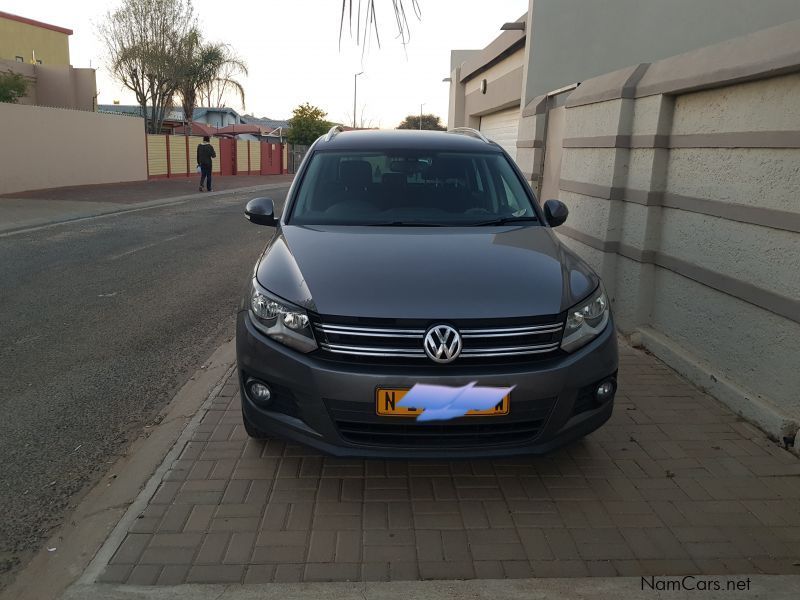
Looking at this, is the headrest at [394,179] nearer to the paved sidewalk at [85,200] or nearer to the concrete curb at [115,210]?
the concrete curb at [115,210]

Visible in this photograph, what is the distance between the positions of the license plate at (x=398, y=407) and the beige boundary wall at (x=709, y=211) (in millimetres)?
1951

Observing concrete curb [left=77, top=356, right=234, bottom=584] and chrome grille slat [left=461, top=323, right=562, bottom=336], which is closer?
concrete curb [left=77, top=356, right=234, bottom=584]

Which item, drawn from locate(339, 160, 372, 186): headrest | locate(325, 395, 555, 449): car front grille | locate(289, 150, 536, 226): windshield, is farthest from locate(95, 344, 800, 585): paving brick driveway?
locate(339, 160, 372, 186): headrest

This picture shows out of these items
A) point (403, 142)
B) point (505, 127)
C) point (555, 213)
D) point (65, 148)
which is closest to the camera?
point (555, 213)

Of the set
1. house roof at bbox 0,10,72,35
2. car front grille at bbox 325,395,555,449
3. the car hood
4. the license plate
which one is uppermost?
house roof at bbox 0,10,72,35

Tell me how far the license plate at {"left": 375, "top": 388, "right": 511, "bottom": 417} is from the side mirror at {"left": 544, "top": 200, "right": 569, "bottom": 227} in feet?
6.24

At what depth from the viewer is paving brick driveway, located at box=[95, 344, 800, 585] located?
280cm

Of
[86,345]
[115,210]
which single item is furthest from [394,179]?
[115,210]

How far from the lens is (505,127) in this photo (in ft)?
49.6

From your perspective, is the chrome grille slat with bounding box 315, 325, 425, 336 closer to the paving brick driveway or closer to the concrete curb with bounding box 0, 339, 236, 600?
the paving brick driveway

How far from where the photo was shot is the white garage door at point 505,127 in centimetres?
1378

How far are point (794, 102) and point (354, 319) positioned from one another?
114 inches

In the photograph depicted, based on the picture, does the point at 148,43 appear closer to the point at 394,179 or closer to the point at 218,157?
the point at 218,157

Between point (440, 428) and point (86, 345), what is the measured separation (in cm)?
400
